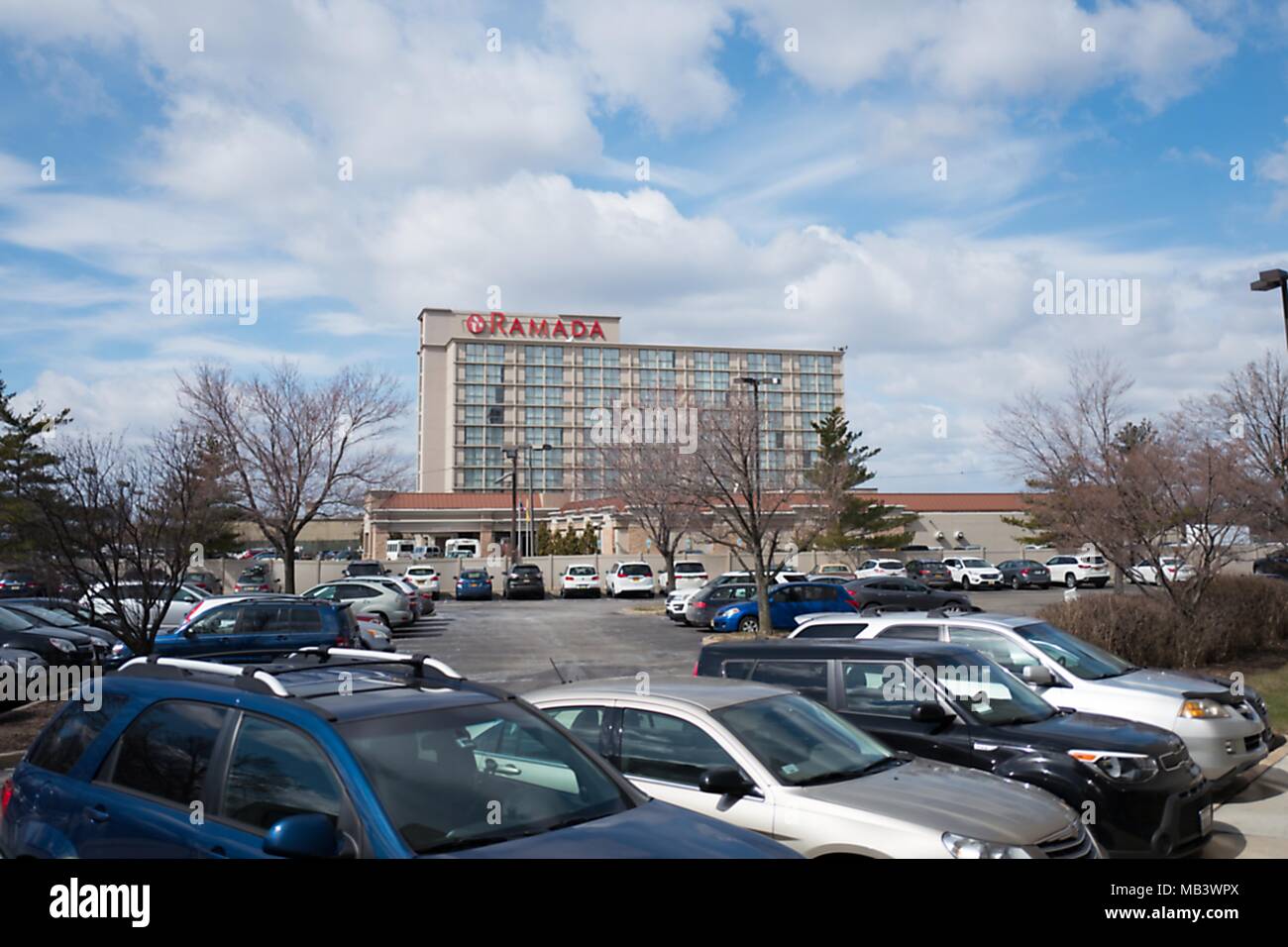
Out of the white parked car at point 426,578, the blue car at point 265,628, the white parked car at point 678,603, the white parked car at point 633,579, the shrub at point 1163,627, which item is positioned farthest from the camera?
the white parked car at point 426,578

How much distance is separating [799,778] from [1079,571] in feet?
156

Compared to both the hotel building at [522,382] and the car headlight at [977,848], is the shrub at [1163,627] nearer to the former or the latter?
the car headlight at [977,848]

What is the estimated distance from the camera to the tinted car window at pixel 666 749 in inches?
231

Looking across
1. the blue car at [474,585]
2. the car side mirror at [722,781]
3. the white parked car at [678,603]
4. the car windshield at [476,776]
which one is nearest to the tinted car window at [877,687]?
the car side mirror at [722,781]

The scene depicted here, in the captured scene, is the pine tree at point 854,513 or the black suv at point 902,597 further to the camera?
the pine tree at point 854,513

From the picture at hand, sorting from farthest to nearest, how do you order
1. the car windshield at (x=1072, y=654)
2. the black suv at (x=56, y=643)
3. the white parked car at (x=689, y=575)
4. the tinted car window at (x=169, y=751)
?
the white parked car at (x=689, y=575) < the black suv at (x=56, y=643) < the car windshield at (x=1072, y=654) < the tinted car window at (x=169, y=751)

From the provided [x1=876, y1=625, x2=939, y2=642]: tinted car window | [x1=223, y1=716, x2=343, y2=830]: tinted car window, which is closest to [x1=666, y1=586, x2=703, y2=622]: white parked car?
[x1=876, y1=625, x2=939, y2=642]: tinted car window

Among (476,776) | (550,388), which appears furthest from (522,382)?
(476,776)

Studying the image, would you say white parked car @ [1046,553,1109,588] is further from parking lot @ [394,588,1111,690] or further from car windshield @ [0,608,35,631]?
car windshield @ [0,608,35,631]

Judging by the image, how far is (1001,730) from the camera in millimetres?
7379

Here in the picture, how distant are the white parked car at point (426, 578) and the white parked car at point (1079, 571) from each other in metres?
29.0

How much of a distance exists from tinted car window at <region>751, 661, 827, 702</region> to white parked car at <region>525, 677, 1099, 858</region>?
4.24ft
